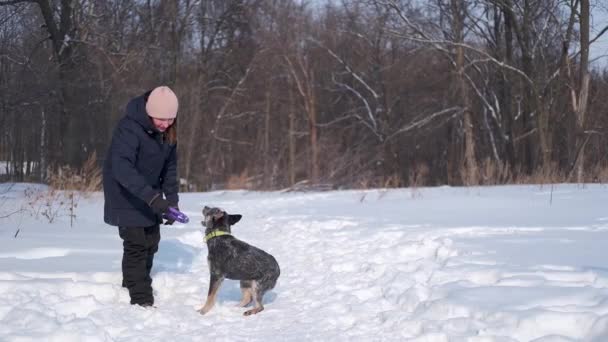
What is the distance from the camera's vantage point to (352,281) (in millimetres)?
6293

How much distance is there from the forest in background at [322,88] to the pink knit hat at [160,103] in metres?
11.6

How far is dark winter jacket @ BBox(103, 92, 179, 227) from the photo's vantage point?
517 cm

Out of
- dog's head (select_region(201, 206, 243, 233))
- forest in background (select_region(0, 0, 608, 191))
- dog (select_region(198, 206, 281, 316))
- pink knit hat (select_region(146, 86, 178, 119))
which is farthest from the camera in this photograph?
forest in background (select_region(0, 0, 608, 191))

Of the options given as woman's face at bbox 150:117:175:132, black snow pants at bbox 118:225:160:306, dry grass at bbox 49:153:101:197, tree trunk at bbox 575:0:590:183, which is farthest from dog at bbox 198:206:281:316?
tree trunk at bbox 575:0:590:183

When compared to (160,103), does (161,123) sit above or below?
below

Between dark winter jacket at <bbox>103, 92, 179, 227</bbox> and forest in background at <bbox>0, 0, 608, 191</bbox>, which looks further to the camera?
forest in background at <bbox>0, 0, 608, 191</bbox>

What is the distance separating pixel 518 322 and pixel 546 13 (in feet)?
66.3

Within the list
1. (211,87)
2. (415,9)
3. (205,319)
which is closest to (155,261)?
(205,319)

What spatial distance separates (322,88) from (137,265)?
2767 cm

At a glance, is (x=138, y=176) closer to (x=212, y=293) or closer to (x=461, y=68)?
(x=212, y=293)

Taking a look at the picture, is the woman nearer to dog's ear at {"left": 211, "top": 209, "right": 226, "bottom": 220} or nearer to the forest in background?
dog's ear at {"left": 211, "top": 209, "right": 226, "bottom": 220}

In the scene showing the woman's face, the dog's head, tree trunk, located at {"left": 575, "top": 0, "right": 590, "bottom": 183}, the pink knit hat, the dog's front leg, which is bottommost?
the dog's front leg

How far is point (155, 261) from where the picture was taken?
6.99 m

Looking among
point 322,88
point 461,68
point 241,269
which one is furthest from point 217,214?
point 322,88
